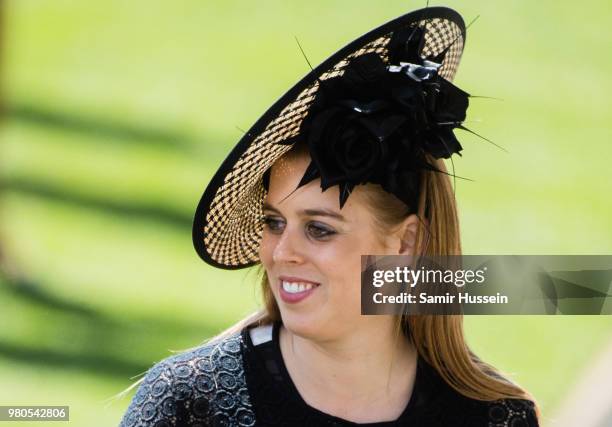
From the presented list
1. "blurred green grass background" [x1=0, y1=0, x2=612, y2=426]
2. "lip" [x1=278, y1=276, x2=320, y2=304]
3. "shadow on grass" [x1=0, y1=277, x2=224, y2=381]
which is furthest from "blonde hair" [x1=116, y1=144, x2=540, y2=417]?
"shadow on grass" [x1=0, y1=277, x2=224, y2=381]

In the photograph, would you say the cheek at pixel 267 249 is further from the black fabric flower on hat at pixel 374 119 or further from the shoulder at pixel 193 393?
the shoulder at pixel 193 393

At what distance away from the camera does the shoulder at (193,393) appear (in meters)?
2.90

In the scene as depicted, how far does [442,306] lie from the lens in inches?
122

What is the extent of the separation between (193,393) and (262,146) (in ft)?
2.08

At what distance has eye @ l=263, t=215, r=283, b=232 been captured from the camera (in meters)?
2.92

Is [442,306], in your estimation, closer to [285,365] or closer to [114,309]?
[285,365]

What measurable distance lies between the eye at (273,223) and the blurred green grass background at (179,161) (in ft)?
4.50

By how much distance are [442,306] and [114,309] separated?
2.54 metres

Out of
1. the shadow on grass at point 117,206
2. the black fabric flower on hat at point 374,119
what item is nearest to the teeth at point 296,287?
the black fabric flower on hat at point 374,119

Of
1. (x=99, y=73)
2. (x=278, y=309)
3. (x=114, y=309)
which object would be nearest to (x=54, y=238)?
(x=114, y=309)

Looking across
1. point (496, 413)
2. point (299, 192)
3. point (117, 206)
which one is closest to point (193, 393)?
point (299, 192)

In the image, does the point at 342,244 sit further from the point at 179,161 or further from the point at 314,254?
the point at 179,161

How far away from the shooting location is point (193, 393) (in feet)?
9.65

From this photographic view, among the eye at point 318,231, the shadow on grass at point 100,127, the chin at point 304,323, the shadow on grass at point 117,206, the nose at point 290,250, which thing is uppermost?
the shadow on grass at point 100,127
